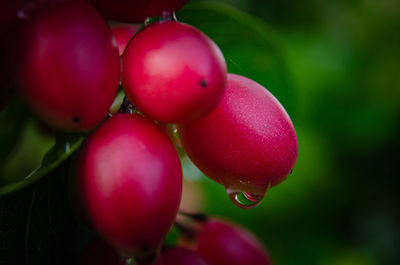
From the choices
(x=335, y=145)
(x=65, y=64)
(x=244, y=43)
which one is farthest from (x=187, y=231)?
(x=335, y=145)

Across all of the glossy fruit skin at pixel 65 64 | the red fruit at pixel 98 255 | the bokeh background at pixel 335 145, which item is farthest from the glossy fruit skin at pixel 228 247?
the bokeh background at pixel 335 145

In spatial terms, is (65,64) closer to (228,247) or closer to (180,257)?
(180,257)

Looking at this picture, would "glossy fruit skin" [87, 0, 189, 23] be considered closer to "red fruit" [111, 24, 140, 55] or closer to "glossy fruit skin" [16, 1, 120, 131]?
"glossy fruit skin" [16, 1, 120, 131]

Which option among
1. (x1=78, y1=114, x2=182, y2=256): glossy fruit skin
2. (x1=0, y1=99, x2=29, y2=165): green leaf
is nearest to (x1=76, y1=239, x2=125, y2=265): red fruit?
(x1=78, y1=114, x2=182, y2=256): glossy fruit skin

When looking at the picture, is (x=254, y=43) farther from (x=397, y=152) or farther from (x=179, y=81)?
(x=397, y=152)

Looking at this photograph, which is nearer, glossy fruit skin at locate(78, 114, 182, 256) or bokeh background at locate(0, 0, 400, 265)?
glossy fruit skin at locate(78, 114, 182, 256)

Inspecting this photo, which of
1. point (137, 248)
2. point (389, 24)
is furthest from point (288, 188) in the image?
point (137, 248)

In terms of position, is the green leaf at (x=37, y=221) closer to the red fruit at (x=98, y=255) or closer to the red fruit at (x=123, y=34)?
the red fruit at (x=98, y=255)
